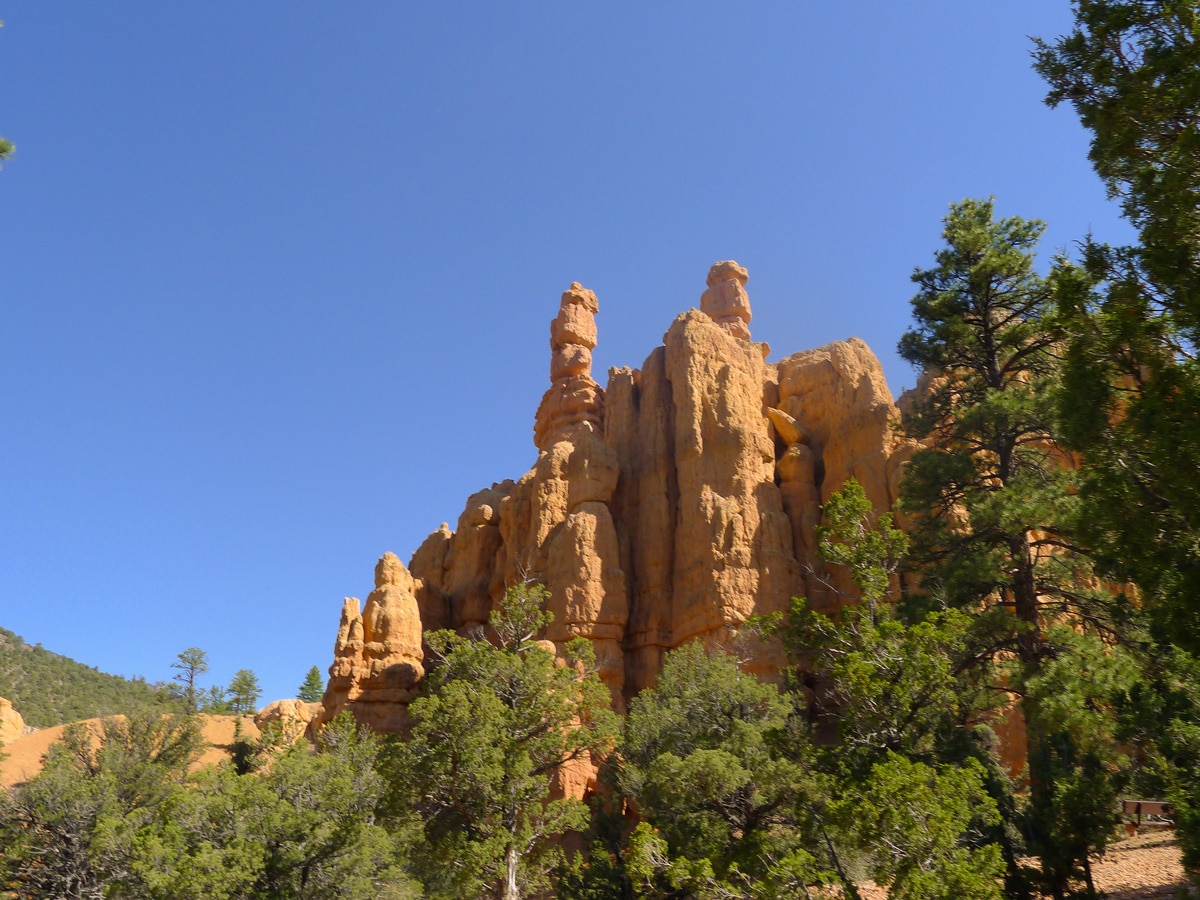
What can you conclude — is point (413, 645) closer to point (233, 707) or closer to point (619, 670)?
Result: point (619, 670)

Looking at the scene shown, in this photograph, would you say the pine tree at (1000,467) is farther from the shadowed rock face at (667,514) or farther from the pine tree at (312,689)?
the pine tree at (312,689)

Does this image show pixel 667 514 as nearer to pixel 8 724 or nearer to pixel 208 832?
pixel 208 832

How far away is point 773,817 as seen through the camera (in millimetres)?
20812

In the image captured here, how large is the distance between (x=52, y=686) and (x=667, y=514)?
240ft

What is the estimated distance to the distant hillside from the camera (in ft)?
231

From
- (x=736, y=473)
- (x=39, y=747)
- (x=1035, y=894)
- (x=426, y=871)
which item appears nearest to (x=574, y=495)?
(x=736, y=473)

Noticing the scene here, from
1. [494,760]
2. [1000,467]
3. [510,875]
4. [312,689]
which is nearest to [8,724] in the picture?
[312,689]

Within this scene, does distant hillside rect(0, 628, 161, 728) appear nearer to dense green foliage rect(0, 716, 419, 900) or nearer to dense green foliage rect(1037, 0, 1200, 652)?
dense green foliage rect(0, 716, 419, 900)

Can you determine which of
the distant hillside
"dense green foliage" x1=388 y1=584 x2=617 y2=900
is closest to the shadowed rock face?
"dense green foliage" x1=388 y1=584 x2=617 y2=900

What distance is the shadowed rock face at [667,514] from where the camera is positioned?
34312mm

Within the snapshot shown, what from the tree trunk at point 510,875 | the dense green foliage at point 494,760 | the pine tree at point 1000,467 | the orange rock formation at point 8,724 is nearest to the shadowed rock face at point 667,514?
the dense green foliage at point 494,760

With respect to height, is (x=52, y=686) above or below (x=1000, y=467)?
above

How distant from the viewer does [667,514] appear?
37.7m

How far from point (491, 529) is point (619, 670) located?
1324cm
